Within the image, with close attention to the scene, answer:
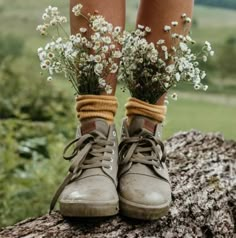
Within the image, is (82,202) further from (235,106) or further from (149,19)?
(235,106)

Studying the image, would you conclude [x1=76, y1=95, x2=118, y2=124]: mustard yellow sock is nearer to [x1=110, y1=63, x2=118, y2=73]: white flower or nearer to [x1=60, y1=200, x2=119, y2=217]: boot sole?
[x1=110, y1=63, x2=118, y2=73]: white flower

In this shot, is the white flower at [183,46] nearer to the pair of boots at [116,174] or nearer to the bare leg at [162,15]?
the bare leg at [162,15]

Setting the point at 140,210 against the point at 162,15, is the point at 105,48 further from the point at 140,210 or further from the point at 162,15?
the point at 140,210

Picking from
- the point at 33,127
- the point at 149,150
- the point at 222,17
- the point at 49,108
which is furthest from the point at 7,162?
the point at 222,17

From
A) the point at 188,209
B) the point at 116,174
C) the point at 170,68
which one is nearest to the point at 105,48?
the point at 170,68

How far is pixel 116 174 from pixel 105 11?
309 mm

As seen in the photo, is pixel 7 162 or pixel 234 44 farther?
pixel 234 44

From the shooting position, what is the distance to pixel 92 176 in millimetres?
1486

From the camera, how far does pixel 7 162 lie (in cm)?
260

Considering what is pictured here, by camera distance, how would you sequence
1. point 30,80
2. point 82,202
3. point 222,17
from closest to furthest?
point 82,202, point 30,80, point 222,17

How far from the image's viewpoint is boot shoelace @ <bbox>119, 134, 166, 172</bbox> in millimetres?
1555

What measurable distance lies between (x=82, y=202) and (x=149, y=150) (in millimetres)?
212

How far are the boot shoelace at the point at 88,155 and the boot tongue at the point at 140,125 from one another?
71mm

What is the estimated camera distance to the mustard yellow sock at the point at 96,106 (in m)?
1.54
